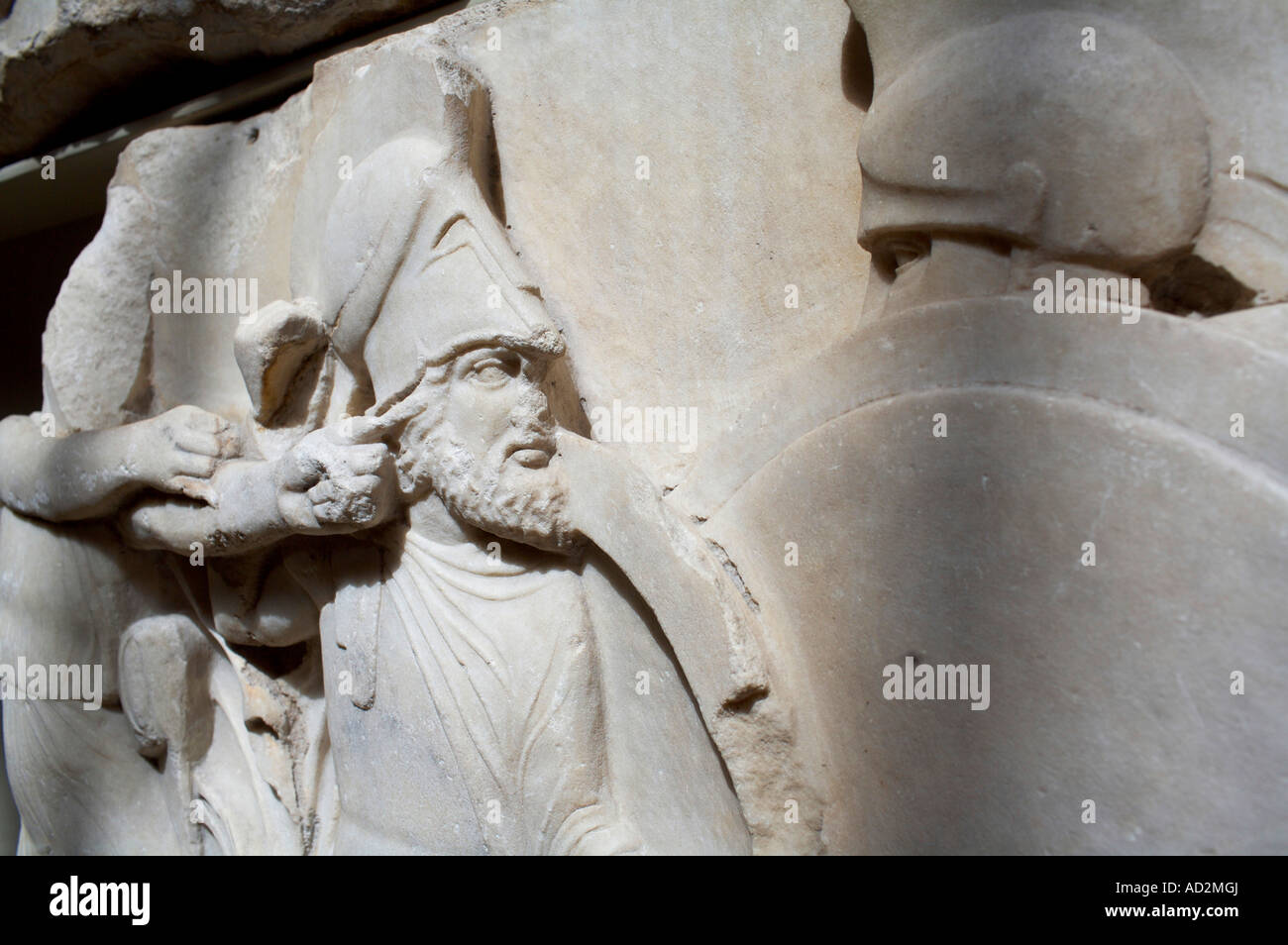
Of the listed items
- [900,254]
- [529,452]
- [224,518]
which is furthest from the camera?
[224,518]

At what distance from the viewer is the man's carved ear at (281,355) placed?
137 centimetres

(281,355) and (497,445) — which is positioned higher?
(281,355)

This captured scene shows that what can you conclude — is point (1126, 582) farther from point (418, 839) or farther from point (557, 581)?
point (418, 839)

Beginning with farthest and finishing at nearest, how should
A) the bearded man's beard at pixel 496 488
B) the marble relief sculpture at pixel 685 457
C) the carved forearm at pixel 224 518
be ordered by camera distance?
the carved forearm at pixel 224 518 → the bearded man's beard at pixel 496 488 → the marble relief sculpture at pixel 685 457

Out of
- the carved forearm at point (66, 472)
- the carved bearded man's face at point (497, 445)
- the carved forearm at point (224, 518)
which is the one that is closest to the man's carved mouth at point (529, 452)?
the carved bearded man's face at point (497, 445)

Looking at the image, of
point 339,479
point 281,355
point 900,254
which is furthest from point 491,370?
point 900,254

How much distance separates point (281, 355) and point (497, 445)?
396mm

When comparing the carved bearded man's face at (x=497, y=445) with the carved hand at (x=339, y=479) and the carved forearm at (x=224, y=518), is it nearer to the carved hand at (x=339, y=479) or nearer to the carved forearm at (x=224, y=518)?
the carved hand at (x=339, y=479)

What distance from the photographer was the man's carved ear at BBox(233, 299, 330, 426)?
53.8 inches

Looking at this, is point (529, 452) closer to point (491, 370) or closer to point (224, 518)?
point (491, 370)

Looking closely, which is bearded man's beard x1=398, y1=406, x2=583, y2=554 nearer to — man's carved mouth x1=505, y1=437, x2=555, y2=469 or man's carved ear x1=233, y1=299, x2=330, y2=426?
man's carved mouth x1=505, y1=437, x2=555, y2=469

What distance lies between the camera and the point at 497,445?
121 cm

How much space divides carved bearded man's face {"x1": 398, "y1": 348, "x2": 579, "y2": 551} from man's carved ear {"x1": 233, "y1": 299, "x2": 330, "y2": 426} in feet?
0.80

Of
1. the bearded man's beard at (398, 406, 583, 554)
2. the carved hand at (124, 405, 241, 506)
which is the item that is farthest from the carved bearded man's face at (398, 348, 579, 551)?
the carved hand at (124, 405, 241, 506)
